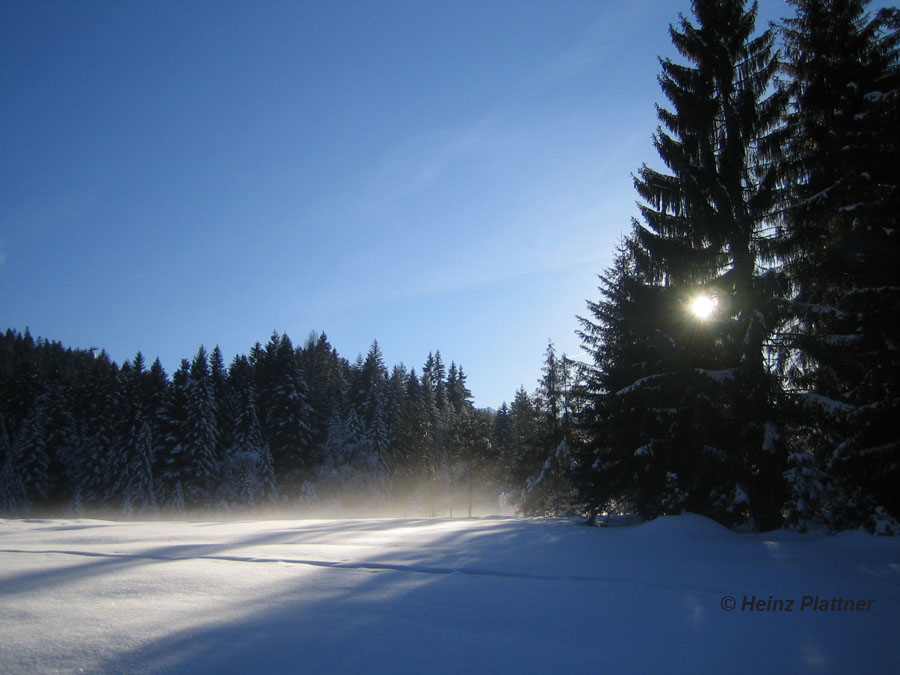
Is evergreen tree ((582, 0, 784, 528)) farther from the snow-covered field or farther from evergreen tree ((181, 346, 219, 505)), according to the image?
evergreen tree ((181, 346, 219, 505))

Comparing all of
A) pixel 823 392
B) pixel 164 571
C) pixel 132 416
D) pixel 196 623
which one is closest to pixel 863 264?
pixel 823 392

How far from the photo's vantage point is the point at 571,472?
17.2 meters

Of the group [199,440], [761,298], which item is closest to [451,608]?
[761,298]

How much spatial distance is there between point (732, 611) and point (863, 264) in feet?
29.9

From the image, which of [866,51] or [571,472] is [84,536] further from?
[866,51]

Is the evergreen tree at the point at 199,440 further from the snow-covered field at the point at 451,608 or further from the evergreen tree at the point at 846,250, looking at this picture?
the evergreen tree at the point at 846,250

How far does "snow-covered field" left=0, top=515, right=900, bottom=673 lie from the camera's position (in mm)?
3871

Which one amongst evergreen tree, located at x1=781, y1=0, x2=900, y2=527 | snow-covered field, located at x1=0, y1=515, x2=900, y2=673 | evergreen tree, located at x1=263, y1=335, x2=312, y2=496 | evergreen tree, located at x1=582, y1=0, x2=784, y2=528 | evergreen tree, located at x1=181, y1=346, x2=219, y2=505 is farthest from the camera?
evergreen tree, located at x1=263, y1=335, x2=312, y2=496

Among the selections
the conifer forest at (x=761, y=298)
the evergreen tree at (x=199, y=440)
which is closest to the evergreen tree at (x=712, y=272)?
the conifer forest at (x=761, y=298)

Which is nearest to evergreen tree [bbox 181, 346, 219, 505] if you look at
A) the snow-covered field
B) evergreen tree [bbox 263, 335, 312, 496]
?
evergreen tree [bbox 263, 335, 312, 496]

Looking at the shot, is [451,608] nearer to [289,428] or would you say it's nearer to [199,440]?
[199,440]

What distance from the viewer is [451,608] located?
16.9 ft

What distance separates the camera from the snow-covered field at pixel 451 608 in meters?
3.87

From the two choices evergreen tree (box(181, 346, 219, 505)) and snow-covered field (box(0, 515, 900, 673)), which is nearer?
snow-covered field (box(0, 515, 900, 673))
